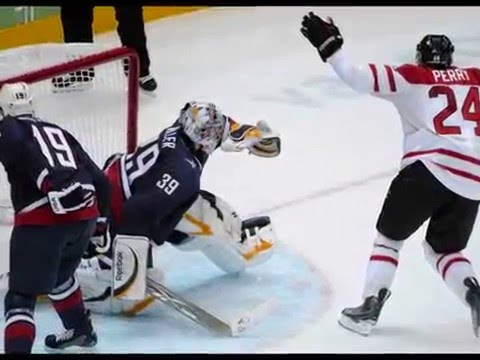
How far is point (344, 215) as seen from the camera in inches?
144

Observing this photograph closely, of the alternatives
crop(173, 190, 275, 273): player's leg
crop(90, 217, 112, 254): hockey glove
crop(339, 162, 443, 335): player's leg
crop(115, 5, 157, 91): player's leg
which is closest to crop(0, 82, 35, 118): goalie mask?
crop(90, 217, 112, 254): hockey glove

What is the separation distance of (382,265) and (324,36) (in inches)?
19.1

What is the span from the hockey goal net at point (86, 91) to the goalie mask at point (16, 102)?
0.40 meters

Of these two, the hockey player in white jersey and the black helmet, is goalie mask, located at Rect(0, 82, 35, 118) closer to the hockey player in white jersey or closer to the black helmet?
the hockey player in white jersey

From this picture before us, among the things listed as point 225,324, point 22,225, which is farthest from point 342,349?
point 22,225

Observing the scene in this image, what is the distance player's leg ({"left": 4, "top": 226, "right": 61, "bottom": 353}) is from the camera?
2.69 m

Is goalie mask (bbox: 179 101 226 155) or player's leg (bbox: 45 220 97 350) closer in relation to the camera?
player's leg (bbox: 45 220 97 350)

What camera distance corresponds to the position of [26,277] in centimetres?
269

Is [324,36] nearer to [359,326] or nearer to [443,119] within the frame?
[443,119]

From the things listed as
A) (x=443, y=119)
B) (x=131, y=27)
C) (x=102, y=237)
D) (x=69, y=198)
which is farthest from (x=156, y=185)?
(x=131, y=27)

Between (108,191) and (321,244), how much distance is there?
770 mm

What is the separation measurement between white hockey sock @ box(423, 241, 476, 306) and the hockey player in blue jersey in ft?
1.50

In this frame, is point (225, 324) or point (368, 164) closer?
point (225, 324)

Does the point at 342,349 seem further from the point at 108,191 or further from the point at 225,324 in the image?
the point at 108,191
